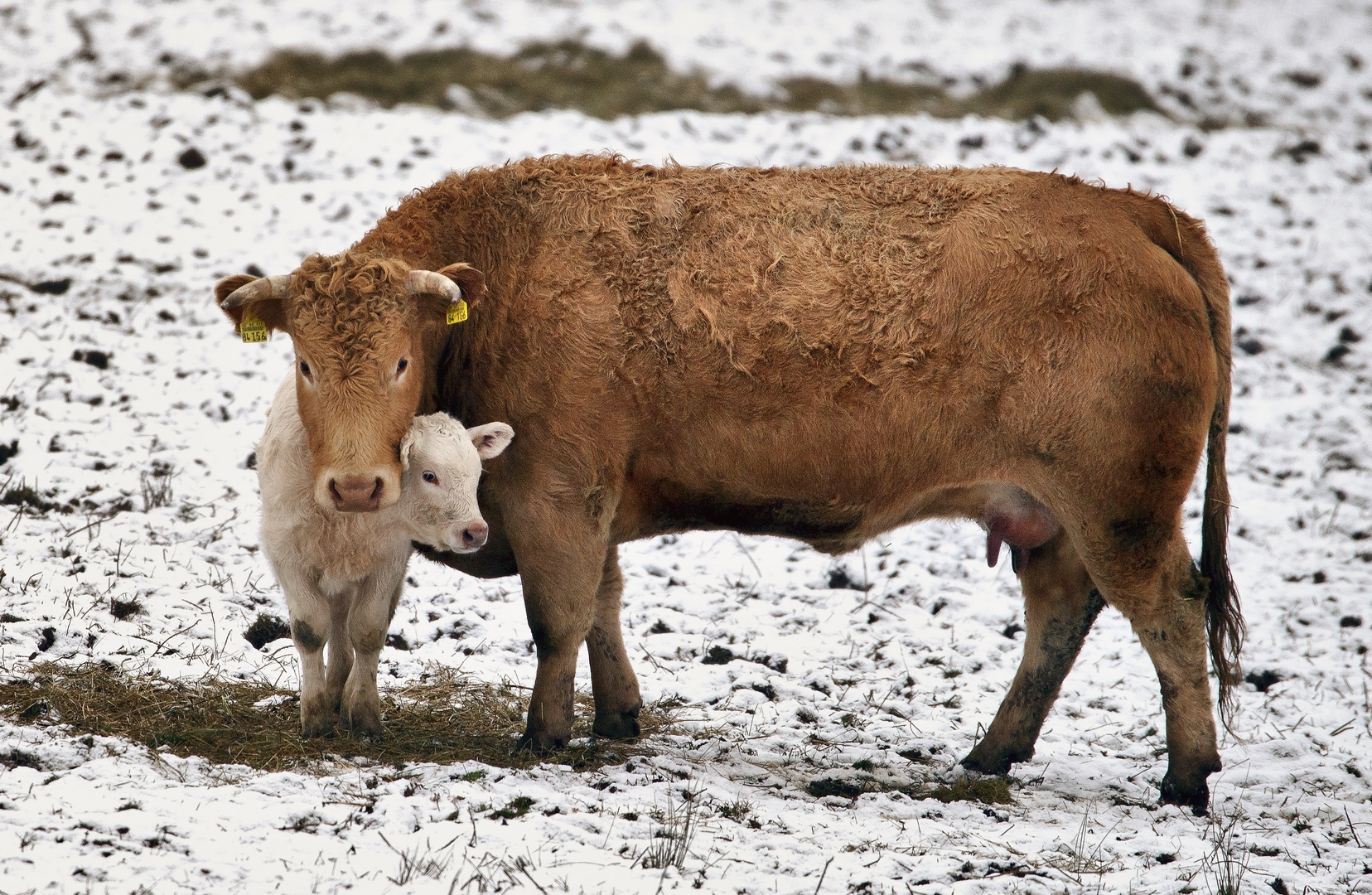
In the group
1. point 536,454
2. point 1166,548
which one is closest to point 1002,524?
point 1166,548

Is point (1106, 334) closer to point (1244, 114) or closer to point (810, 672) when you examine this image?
point (810, 672)

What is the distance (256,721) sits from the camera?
5.52 metres

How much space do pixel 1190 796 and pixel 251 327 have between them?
4.65 metres

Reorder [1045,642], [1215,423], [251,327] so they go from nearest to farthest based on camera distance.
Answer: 1. [251,327]
2. [1215,423]
3. [1045,642]

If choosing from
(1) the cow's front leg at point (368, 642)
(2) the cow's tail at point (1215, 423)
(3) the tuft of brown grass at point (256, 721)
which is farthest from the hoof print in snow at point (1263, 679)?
(1) the cow's front leg at point (368, 642)

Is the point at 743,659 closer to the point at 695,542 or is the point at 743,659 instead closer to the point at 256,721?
the point at 695,542

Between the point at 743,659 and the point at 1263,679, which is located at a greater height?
the point at 1263,679

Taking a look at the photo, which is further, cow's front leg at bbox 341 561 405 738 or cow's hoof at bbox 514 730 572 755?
cow's hoof at bbox 514 730 572 755

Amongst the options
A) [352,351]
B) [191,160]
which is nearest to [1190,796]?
[352,351]

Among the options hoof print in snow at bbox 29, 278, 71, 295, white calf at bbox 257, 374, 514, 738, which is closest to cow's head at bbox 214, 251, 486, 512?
white calf at bbox 257, 374, 514, 738

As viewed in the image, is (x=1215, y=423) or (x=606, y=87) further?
(x=606, y=87)

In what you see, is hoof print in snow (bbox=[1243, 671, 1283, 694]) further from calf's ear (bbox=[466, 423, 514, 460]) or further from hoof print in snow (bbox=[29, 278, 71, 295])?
hoof print in snow (bbox=[29, 278, 71, 295])

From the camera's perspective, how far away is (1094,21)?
1658cm

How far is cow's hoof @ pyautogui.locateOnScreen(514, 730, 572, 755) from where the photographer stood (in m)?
5.64
